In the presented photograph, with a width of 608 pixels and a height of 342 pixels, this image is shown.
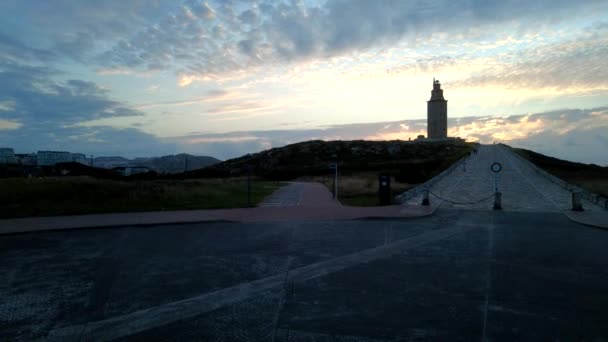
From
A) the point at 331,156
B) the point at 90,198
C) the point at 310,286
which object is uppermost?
the point at 331,156

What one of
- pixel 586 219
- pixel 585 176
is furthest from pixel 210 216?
pixel 585 176

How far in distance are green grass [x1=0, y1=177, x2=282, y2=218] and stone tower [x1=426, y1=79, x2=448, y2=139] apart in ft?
352

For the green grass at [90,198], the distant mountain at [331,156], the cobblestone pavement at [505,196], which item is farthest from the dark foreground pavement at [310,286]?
the distant mountain at [331,156]

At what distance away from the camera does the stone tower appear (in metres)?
121

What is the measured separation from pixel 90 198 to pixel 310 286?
16.3 m

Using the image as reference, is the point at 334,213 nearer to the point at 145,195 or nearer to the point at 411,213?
the point at 411,213

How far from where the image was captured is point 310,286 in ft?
24.2

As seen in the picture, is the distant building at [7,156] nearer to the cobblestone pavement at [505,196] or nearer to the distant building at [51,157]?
the distant building at [51,157]

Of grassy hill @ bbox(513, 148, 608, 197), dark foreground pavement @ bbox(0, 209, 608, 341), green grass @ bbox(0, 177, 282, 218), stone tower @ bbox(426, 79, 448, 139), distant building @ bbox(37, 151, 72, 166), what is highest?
stone tower @ bbox(426, 79, 448, 139)

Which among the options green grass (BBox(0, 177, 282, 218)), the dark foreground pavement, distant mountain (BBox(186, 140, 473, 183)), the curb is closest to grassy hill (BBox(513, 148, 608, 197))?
the curb

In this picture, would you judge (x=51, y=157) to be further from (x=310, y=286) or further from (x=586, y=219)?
(x=310, y=286)

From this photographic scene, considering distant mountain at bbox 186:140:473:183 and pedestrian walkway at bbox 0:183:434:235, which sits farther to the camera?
distant mountain at bbox 186:140:473:183

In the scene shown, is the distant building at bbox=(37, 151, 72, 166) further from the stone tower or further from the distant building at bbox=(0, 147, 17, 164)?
the stone tower

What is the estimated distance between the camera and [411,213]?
1647 centimetres
